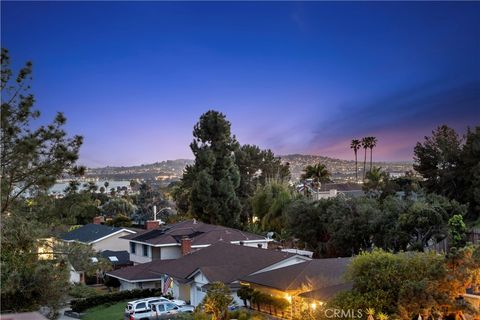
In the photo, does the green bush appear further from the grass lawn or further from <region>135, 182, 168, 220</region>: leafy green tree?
<region>135, 182, 168, 220</region>: leafy green tree

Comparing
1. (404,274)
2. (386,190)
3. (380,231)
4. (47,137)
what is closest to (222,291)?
(404,274)

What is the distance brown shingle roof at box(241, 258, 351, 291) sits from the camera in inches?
1106

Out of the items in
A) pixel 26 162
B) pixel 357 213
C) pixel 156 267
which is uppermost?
pixel 26 162

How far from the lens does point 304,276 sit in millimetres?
28984

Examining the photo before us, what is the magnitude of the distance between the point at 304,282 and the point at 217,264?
9868 millimetres

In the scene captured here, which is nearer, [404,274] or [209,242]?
[404,274]

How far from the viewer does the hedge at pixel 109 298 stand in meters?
39.2

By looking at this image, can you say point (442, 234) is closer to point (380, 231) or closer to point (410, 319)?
point (380, 231)

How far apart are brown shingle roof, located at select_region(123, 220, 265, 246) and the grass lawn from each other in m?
9.04

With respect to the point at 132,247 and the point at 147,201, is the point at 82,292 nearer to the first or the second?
the point at 132,247

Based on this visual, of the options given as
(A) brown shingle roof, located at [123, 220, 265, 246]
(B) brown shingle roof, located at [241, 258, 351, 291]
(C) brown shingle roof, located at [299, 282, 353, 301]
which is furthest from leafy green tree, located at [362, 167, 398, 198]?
(C) brown shingle roof, located at [299, 282, 353, 301]

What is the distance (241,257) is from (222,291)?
9.58 meters

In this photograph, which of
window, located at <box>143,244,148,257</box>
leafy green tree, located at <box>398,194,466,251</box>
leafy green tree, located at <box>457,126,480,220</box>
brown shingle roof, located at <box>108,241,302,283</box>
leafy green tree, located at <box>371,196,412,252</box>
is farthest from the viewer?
leafy green tree, located at <box>457,126,480,220</box>

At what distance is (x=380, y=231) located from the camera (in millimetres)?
42562
